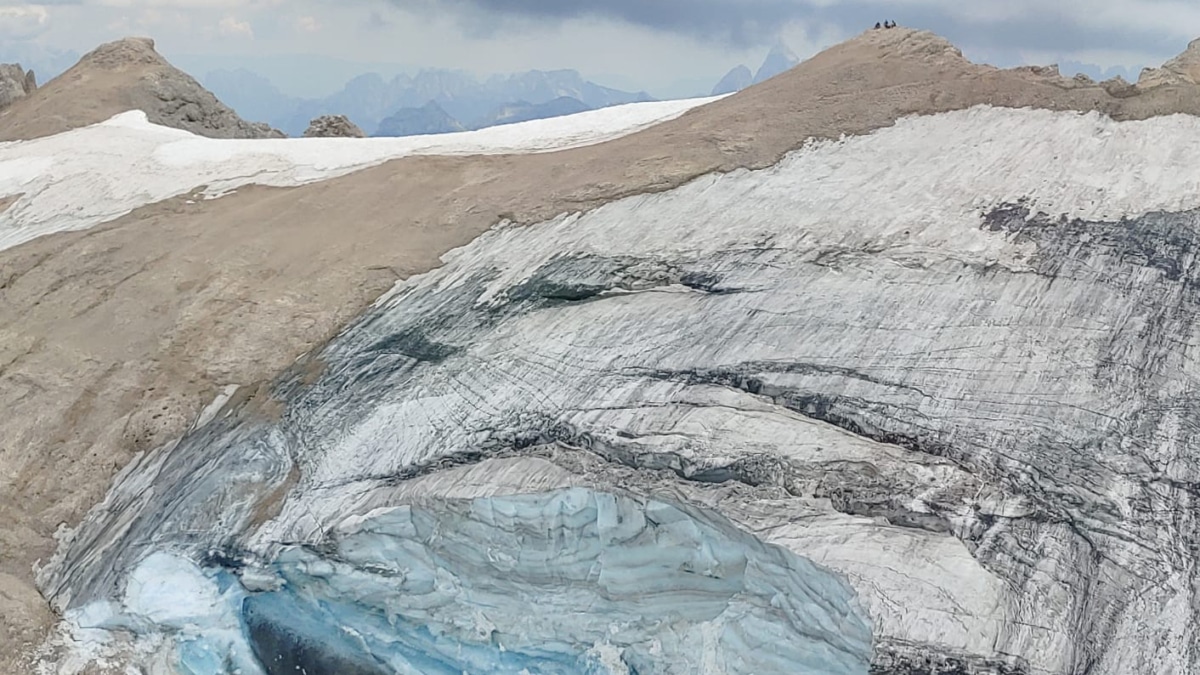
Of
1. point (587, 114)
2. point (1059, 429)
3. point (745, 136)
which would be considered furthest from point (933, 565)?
point (587, 114)

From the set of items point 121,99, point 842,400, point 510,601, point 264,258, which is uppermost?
point 121,99

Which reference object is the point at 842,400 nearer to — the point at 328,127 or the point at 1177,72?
the point at 1177,72

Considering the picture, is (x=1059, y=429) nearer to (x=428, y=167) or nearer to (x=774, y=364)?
(x=774, y=364)

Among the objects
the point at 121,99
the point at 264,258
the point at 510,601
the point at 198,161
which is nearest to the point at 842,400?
the point at 510,601

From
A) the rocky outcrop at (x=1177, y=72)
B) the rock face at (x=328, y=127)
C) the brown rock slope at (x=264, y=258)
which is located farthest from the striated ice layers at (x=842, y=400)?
the rock face at (x=328, y=127)

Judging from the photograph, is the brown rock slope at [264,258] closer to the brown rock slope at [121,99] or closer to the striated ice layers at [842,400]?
the striated ice layers at [842,400]

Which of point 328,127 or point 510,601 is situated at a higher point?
point 328,127

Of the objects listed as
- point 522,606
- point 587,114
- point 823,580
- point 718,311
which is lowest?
point 522,606

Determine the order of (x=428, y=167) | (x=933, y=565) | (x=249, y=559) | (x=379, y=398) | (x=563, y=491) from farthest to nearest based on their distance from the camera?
1. (x=428, y=167)
2. (x=379, y=398)
3. (x=249, y=559)
4. (x=563, y=491)
5. (x=933, y=565)
